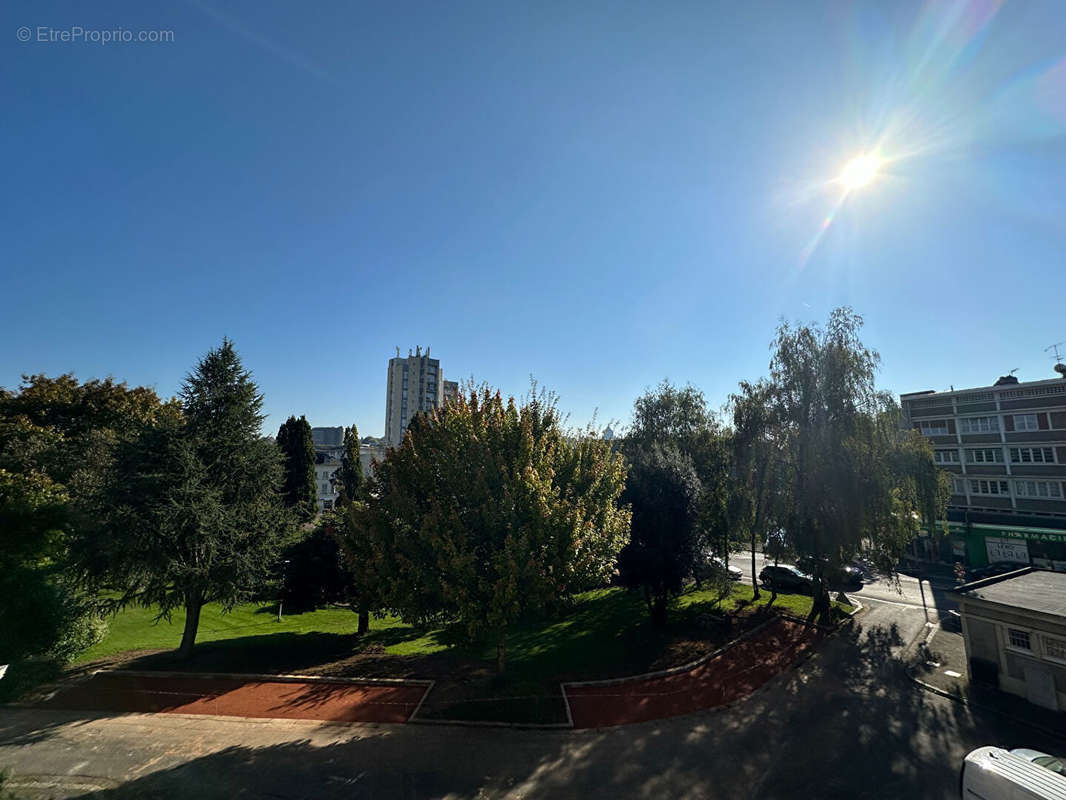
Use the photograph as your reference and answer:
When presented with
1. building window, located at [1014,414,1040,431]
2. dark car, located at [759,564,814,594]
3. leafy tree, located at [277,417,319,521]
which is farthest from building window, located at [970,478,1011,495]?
leafy tree, located at [277,417,319,521]

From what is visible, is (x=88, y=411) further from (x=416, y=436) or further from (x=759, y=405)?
(x=759, y=405)

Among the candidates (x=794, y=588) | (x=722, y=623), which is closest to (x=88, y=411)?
(x=722, y=623)

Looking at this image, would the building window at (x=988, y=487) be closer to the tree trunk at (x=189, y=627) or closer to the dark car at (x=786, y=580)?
the dark car at (x=786, y=580)

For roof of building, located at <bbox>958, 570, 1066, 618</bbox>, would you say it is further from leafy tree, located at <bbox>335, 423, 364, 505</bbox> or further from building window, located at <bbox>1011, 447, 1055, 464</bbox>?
leafy tree, located at <bbox>335, 423, 364, 505</bbox>

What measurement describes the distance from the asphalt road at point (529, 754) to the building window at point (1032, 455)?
3769cm

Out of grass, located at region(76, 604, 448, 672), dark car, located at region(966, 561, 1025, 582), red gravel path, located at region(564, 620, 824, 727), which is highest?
dark car, located at region(966, 561, 1025, 582)

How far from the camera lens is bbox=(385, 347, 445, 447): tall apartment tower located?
390 feet

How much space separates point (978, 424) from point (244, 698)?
194 feet

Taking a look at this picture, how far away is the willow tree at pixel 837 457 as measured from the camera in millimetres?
21391

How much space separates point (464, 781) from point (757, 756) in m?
7.59

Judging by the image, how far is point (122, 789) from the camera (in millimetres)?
10680

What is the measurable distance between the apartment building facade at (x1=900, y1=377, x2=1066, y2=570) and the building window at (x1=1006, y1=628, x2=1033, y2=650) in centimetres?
2276

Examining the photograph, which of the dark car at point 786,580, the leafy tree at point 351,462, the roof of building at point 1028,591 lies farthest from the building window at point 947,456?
the leafy tree at point 351,462

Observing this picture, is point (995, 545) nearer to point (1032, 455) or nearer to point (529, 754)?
point (1032, 455)
